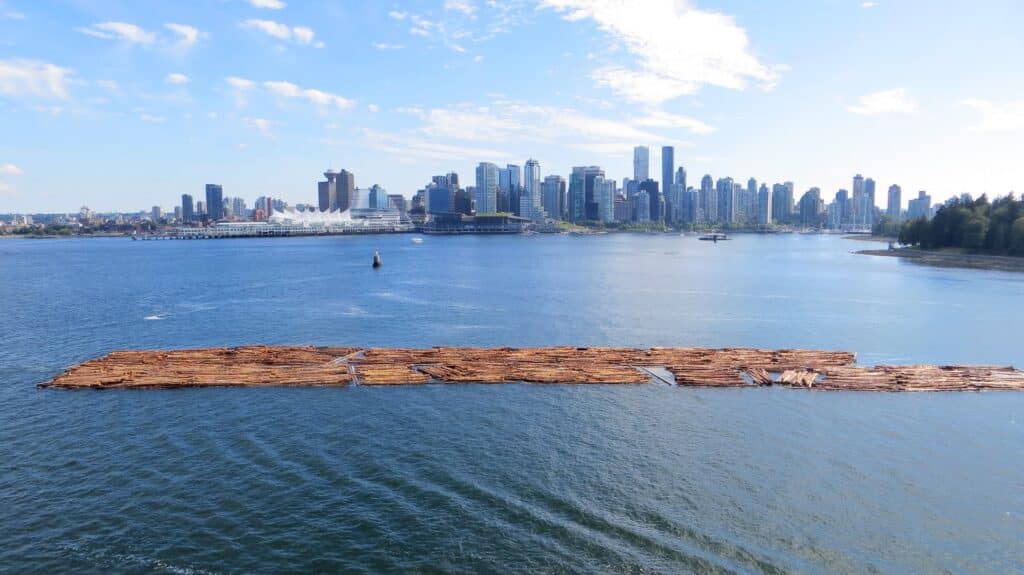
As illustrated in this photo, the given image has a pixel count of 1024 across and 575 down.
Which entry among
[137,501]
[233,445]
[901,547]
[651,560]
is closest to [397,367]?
[233,445]

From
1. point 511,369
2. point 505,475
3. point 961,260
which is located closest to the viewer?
point 505,475

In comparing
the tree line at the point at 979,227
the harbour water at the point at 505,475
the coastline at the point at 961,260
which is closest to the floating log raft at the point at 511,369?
the harbour water at the point at 505,475

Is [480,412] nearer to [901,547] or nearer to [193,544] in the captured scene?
[193,544]

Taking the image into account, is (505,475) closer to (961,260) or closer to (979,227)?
(961,260)

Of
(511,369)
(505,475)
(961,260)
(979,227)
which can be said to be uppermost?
(979,227)

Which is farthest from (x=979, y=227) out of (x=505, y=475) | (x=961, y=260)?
(x=505, y=475)

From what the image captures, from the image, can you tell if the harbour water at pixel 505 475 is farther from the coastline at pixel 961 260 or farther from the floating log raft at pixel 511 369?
the coastline at pixel 961 260

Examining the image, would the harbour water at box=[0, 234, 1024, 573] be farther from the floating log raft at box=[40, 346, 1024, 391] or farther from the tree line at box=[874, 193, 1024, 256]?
the tree line at box=[874, 193, 1024, 256]
